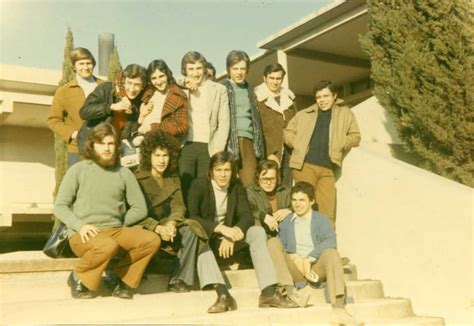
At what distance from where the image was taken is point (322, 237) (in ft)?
14.6

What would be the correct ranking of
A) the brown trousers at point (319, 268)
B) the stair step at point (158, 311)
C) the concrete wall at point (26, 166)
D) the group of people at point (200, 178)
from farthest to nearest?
the concrete wall at point (26, 166) → the brown trousers at point (319, 268) → the group of people at point (200, 178) → the stair step at point (158, 311)

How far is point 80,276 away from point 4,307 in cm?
52

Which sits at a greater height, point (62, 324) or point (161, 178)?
point (161, 178)

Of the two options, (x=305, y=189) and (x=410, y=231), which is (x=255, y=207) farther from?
(x=410, y=231)

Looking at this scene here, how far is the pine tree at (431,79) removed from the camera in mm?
→ 5137

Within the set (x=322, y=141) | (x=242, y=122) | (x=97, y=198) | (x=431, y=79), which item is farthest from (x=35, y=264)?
(x=431, y=79)

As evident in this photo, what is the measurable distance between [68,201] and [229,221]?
4.46 ft

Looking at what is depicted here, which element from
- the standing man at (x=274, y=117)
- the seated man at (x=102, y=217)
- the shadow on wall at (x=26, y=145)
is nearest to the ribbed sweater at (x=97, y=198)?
the seated man at (x=102, y=217)

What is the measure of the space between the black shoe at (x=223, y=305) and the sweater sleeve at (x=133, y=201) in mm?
858

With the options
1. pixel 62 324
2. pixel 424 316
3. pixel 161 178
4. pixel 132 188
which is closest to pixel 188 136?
pixel 161 178

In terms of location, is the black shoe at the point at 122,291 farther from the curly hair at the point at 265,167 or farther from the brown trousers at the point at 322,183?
the brown trousers at the point at 322,183

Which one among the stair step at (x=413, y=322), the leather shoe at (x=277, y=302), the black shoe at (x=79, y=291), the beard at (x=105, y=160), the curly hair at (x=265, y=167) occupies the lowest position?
the stair step at (x=413, y=322)

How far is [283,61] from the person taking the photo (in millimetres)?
10484

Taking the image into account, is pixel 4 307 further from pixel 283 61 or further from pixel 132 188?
pixel 283 61
